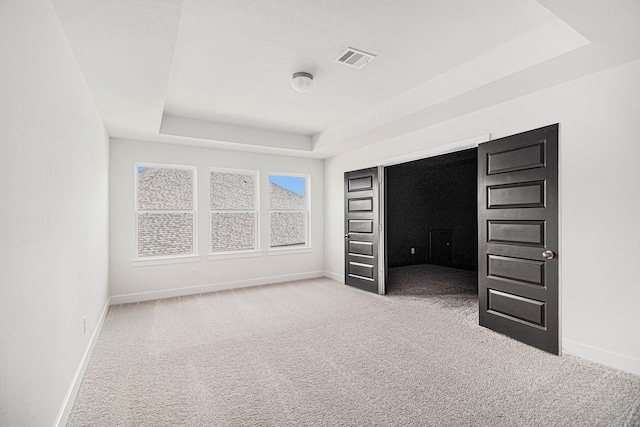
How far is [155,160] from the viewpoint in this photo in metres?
5.03

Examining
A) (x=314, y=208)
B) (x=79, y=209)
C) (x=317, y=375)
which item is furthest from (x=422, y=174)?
(x=79, y=209)

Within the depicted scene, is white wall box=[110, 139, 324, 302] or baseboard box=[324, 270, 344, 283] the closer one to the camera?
white wall box=[110, 139, 324, 302]

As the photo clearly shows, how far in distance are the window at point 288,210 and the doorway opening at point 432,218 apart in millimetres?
1978

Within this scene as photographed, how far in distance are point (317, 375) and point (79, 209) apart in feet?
7.66

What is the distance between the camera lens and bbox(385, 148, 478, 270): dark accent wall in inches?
291

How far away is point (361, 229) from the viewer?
5473 millimetres

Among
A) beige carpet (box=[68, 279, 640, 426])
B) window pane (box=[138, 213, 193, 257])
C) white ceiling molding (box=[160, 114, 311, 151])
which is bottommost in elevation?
beige carpet (box=[68, 279, 640, 426])

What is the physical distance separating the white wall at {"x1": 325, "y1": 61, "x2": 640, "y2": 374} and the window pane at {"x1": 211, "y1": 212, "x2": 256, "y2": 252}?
4.40m

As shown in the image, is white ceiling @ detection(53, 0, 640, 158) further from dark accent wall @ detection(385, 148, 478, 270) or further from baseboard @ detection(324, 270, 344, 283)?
dark accent wall @ detection(385, 148, 478, 270)

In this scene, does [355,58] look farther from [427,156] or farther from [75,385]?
[75,385]

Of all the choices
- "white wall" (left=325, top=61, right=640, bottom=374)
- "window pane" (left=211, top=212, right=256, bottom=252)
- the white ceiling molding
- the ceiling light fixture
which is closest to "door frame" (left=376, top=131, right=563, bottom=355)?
"white wall" (left=325, top=61, right=640, bottom=374)

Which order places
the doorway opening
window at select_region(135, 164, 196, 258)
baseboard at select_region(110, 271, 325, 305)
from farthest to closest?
the doorway opening
window at select_region(135, 164, 196, 258)
baseboard at select_region(110, 271, 325, 305)

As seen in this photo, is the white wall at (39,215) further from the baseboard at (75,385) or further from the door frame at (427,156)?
the door frame at (427,156)

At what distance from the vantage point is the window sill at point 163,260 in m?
4.86
